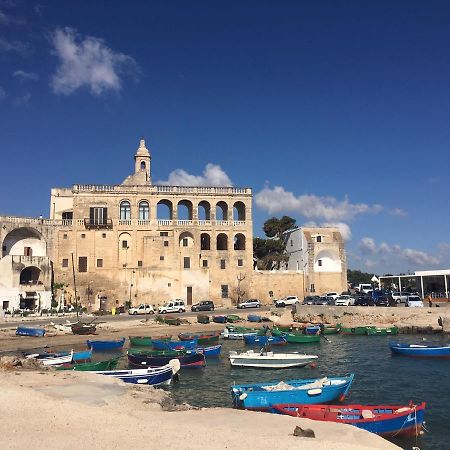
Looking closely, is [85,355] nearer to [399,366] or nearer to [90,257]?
[399,366]

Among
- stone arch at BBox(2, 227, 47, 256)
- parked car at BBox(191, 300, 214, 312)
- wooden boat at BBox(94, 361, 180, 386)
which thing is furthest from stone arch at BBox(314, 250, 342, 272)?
wooden boat at BBox(94, 361, 180, 386)

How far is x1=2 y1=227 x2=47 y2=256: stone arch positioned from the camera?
5503cm

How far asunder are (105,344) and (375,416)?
79.4 ft

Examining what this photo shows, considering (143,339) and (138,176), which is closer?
(143,339)

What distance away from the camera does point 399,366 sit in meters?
29.2

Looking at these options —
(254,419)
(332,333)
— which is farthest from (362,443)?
(332,333)

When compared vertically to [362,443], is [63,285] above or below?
above

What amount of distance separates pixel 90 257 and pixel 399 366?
126ft

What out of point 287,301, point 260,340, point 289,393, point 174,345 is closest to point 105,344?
point 174,345

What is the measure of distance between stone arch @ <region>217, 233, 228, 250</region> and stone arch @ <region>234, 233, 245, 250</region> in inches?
68.9

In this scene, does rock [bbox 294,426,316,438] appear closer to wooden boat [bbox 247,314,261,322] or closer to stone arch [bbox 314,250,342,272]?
wooden boat [bbox 247,314,261,322]

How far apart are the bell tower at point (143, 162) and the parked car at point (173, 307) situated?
58.3 feet

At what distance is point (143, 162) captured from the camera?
209ft

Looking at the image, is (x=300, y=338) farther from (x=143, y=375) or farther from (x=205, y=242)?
(x=205, y=242)
